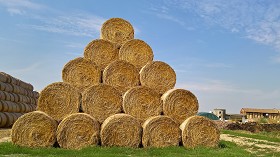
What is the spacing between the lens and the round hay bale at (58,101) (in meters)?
12.5

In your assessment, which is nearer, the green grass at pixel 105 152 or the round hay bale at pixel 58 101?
the green grass at pixel 105 152

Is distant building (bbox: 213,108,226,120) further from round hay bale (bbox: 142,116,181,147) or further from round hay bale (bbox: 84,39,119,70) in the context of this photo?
round hay bale (bbox: 142,116,181,147)

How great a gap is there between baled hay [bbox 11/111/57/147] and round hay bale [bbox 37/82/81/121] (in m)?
0.71

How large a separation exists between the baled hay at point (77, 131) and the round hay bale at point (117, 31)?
4.91 meters

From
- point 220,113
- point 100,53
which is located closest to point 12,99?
point 100,53

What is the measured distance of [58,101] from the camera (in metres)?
12.5

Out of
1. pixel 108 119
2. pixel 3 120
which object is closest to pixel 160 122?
pixel 108 119

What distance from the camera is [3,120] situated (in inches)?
750

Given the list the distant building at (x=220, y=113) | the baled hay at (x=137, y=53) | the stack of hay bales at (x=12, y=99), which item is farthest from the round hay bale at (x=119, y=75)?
the distant building at (x=220, y=113)

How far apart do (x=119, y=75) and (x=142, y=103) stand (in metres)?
1.44

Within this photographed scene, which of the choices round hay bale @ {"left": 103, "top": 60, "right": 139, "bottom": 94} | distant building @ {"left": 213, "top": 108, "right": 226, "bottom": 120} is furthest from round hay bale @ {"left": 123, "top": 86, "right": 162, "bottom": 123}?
distant building @ {"left": 213, "top": 108, "right": 226, "bottom": 120}

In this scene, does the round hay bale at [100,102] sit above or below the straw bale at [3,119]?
above

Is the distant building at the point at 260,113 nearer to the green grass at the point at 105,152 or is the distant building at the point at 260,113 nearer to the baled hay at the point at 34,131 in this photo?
the green grass at the point at 105,152

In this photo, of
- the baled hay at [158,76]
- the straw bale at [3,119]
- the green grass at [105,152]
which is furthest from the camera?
the straw bale at [3,119]
